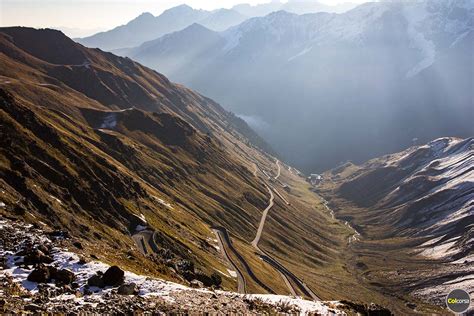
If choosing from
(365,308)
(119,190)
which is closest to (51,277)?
(365,308)

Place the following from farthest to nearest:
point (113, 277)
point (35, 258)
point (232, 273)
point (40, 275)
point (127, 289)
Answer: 1. point (232, 273)
2. point (35, 258)
3. point (113, 277)
4. point (127, 289)
5. point (40, 275)

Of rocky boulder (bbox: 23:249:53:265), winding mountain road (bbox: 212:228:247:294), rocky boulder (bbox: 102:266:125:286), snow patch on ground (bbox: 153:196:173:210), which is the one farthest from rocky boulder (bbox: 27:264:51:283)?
snow patch on ground (bbox: 153:196:173:210)

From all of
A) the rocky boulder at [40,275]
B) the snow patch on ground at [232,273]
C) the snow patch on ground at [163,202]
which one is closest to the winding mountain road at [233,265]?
the snow patch on ground at [232,273]

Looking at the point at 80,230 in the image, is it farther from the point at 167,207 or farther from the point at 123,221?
the point at 167,207

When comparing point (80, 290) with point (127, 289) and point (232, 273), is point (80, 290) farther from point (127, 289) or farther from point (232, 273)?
point (232, 273)

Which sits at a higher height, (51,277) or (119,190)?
(119,190)

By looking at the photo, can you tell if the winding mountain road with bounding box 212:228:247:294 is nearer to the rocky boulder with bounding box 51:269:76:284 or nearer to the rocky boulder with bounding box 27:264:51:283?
the rocky boulder with bounding box 51:269:76:284

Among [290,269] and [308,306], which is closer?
[308,306]

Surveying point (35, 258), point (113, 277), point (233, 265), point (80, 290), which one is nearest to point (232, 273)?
point (233, 265)

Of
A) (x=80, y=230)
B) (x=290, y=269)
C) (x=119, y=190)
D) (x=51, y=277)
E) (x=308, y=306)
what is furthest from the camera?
(x=290, y=269)
